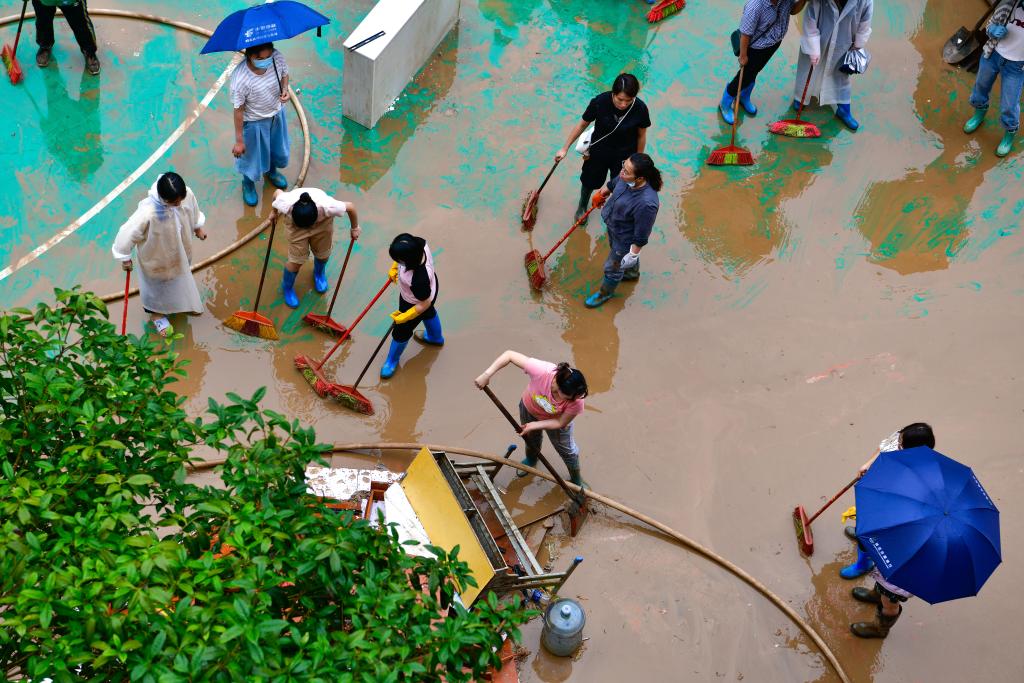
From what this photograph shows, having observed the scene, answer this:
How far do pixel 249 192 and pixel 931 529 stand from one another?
6.02m

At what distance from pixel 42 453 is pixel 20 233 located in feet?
14.7

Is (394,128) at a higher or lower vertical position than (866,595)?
higher

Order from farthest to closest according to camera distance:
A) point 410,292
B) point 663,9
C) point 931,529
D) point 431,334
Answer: point 663,9
point 431,334
point 410,292
point 931,529

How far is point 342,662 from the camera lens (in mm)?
3281

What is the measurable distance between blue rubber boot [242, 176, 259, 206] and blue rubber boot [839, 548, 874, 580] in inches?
223

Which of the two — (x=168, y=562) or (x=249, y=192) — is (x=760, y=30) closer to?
(x=249, y=192)

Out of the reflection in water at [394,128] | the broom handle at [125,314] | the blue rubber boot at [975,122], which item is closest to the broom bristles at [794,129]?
the blue rubber boot at [975,122]

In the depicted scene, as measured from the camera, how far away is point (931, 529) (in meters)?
5.18

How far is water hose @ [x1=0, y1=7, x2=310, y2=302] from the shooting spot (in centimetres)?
768

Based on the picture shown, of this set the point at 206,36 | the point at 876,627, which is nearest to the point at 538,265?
the point at 876,627

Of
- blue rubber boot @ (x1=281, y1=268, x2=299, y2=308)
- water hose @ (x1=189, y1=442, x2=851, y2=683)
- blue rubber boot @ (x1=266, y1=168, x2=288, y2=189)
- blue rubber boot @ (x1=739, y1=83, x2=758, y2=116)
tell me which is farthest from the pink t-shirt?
blue rubber boot @ (x1=739, y1=83, x2=758, y2=116)

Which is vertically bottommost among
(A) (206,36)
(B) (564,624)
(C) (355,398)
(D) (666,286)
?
(B) (564,624)

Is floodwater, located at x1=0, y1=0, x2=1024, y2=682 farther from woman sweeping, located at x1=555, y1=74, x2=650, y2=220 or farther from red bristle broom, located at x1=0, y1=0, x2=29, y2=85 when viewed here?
woman sweeping, located at x1=555, y1=74, x2=650, y2=220

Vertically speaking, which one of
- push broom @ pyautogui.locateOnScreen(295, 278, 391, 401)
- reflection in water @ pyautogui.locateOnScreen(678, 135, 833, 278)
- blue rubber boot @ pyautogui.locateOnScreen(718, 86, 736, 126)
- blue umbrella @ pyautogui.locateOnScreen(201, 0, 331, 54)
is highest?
blue umbrella @ pyautogui.locateOnScreen(201, 0, 331, 54)
